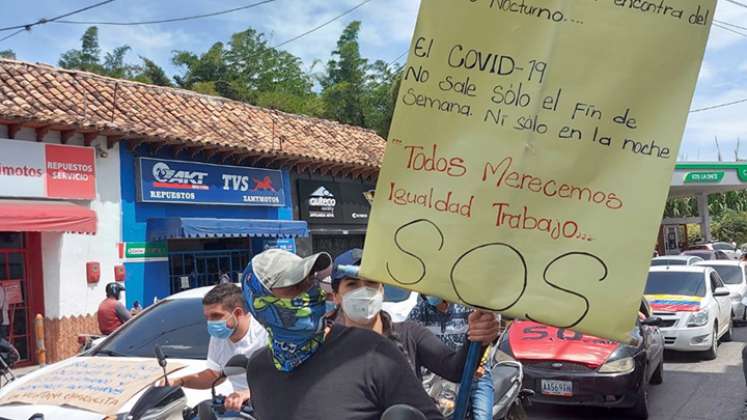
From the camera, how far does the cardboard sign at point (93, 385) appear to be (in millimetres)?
4320

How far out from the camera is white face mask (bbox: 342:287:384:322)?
11.4 feet

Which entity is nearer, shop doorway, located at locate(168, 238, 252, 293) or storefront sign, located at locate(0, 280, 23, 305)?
storefront sign, located at locate(0, 280, 23, 305)

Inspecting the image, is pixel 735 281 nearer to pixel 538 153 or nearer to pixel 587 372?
pixel 587 372

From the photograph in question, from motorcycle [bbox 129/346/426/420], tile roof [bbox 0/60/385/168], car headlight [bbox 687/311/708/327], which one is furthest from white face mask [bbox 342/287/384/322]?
tile roof [bbox 0/60/385/168]

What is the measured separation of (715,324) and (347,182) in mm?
11434

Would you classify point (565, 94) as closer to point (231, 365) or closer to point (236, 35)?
point (231, 365)

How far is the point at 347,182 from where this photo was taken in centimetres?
2088

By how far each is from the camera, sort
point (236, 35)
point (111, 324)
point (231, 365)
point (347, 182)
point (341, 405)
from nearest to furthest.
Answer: point (341, 405) → point (231, 365) → point (111, 324) → point (347, 182) → point (236, 35)

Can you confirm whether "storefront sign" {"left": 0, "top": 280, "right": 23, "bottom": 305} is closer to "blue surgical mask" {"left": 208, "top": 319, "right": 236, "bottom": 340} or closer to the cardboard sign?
the cardboard sign

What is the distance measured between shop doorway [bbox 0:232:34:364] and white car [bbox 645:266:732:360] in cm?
1068

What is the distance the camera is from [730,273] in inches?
629

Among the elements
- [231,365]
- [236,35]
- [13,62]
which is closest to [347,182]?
[13,62]

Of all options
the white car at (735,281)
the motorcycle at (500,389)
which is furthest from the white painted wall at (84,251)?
the white car at (735,281)

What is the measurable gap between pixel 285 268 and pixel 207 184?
14.4 meters
